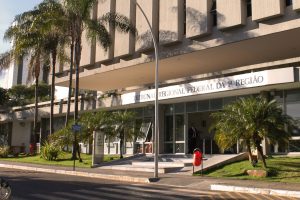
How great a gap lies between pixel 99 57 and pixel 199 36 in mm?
10999

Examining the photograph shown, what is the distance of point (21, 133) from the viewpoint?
5309 cm

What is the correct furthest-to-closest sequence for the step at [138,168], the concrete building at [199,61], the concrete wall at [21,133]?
the concrete wall at [21,133]
the concrete building at [199,61]
the step at [138,168]

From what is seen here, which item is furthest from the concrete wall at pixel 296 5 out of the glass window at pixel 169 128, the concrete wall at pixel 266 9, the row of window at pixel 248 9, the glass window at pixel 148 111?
the glass window at pixel 148 111

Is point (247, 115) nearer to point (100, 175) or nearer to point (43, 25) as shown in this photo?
point (100, 175)

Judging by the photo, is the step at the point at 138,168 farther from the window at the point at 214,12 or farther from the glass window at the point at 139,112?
the window at the point at 214,12

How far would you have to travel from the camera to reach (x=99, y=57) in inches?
1369

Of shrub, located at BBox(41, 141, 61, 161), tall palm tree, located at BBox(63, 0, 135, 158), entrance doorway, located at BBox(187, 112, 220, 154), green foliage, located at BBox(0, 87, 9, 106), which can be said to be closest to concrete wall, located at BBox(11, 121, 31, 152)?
green foliage, located at BBox(0, 87, 9, 106)

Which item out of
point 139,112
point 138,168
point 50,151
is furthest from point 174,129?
point 50,151

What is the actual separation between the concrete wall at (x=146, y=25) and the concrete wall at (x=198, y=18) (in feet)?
10.8

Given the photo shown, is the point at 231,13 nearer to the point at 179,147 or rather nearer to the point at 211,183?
the point at 179,147

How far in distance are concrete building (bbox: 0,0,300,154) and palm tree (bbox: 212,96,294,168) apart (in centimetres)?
99

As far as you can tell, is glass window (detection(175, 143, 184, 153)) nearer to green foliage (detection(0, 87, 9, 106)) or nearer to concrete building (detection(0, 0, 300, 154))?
concrete building (detection(0, 0, 300, 154))

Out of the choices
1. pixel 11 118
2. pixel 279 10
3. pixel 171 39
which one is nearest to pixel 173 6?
pixel 171 39

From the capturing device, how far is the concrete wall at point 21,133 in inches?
2035
